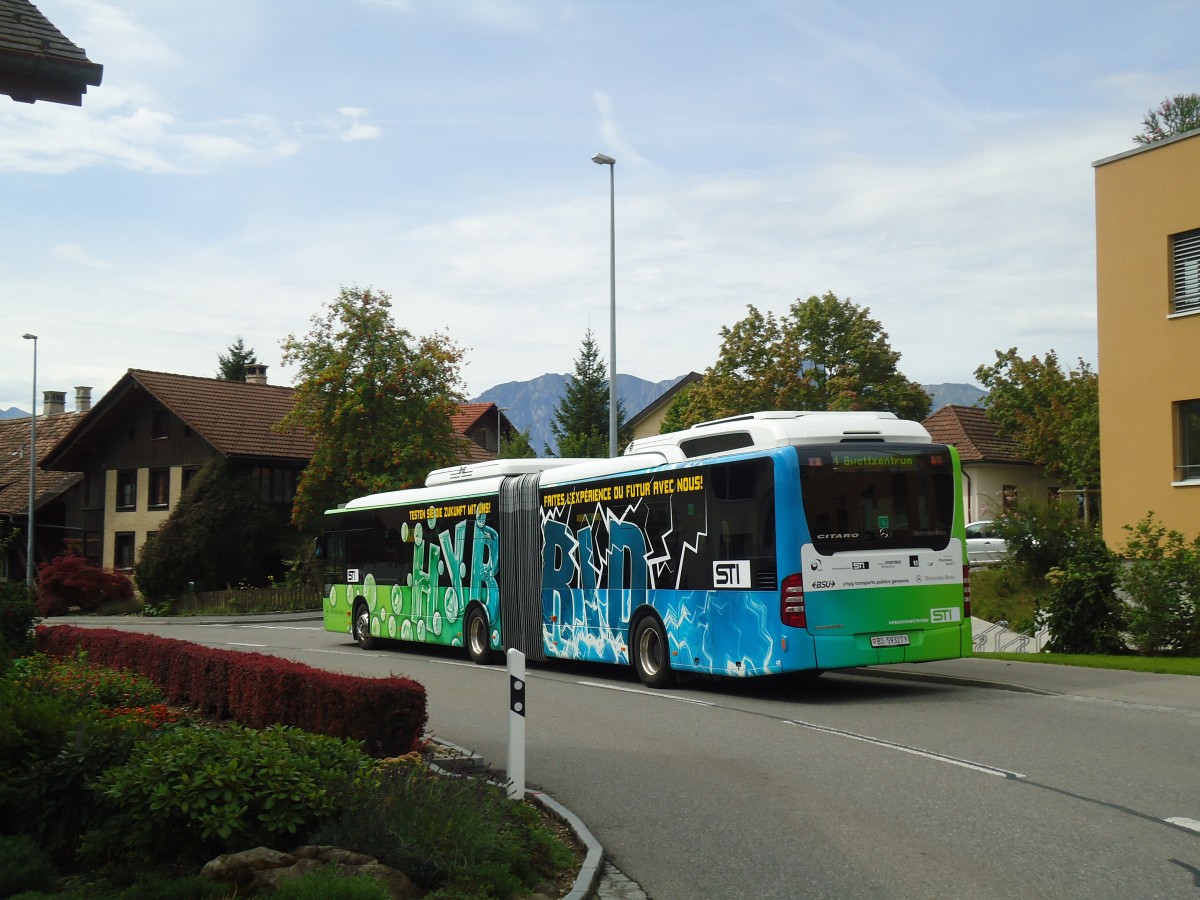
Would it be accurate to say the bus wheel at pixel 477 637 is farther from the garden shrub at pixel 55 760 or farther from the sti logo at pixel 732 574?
the garden shrub at pixel 55 760

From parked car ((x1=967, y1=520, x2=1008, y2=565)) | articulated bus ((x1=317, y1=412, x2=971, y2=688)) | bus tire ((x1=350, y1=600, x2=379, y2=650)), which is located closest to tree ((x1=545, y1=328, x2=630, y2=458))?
parked car ((x1=967, y1=520, x2=1008, y2=565))

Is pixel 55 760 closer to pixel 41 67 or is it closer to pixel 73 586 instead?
pixel 41 67

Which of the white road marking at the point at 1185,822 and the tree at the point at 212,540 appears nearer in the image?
the white road marking at the point at 1185,822

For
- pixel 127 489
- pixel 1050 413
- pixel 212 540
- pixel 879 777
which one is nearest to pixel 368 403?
pixel 212 540

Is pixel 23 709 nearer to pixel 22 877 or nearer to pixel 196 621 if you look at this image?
pixel 22 877

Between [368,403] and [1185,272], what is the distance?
87.1ft

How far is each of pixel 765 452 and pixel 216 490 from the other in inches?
1395

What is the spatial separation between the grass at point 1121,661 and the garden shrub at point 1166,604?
395 millimetres

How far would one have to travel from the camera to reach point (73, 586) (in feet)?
154

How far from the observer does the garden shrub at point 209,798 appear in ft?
21.7

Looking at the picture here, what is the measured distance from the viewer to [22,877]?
6301 millimetres

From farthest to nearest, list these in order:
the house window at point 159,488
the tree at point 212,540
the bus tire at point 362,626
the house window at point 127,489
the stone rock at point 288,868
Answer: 1. the house window at point 127,489
2. the house window at point 159,488
3. the tree at point 212,540
4. the bus tire at point 362,626
5. the stone rock at point 288,868

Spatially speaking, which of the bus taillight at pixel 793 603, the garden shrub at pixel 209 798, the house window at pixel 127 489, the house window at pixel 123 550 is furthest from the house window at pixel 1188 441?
the house window at pixel 123 550

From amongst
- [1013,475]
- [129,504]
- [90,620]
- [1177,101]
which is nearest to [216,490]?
[90,620]
